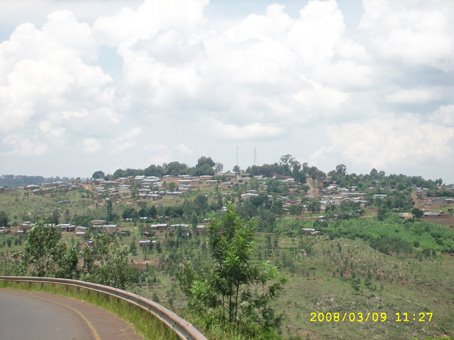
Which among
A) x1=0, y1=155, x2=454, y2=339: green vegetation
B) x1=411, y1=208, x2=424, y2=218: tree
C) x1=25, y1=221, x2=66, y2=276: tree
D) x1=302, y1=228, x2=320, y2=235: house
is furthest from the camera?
x1=411, y1=208, x2=424, y2=218: tree

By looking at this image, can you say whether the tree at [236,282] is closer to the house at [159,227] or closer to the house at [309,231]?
the house at [159,227]

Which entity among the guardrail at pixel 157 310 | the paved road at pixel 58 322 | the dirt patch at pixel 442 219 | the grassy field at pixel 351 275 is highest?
the guardrail at pixel 157 310

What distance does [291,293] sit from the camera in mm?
95938

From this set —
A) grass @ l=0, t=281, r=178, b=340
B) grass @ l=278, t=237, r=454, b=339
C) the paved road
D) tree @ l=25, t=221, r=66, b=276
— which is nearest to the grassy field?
grass @ l=278, t=237, r=454, b=339

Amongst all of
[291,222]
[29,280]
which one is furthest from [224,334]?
[291,222]

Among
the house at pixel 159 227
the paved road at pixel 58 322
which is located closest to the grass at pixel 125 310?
the paved road at pixel 58 322

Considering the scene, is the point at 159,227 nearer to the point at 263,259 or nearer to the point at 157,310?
the point at 263,259

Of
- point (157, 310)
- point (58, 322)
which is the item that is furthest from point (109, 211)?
point (157, 310)
